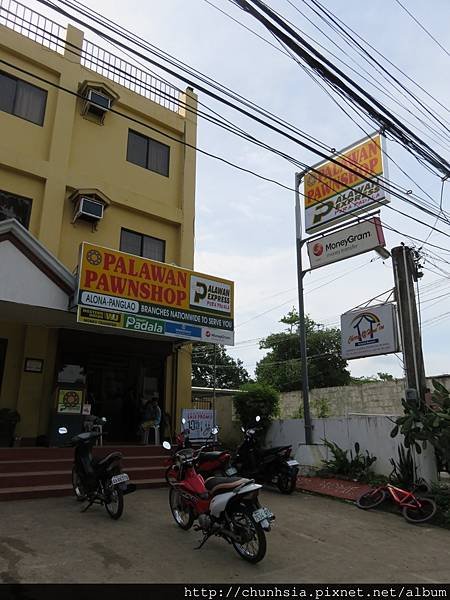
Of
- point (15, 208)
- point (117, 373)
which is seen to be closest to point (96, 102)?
point (15, 208)

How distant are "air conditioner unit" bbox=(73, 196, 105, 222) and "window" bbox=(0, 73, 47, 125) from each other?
2641 millimetres

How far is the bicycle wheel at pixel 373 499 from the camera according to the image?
8.29 meters

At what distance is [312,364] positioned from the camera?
3281 cm

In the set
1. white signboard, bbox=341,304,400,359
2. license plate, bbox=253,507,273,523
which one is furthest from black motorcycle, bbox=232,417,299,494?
license plate, bbox=253,507,273,523

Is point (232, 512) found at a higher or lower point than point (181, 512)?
higher

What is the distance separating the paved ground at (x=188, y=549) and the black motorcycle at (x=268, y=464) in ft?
5.15

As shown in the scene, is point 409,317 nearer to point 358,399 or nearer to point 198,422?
point 198,422

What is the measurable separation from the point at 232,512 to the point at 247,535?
0.94 feet

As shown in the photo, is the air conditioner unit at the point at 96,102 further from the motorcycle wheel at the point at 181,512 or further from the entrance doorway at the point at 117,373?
the motorcycle wheel at the point at 181,512

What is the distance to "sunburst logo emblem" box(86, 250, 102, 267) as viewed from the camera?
1020cm

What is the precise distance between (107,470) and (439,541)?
15.9ft

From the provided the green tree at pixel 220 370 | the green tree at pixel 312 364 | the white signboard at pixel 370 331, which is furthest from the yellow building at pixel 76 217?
the green tree at pixel 220 370

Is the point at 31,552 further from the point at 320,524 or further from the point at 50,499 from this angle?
the point at 320,524

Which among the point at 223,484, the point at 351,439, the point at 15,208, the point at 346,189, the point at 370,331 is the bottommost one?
the point at 223,484
